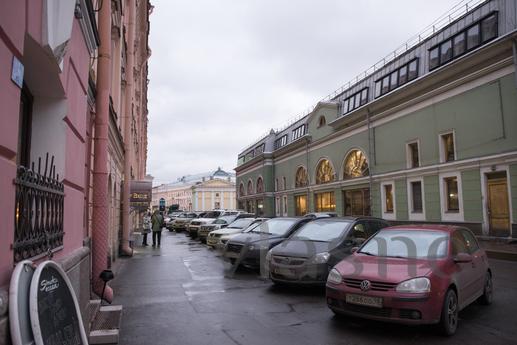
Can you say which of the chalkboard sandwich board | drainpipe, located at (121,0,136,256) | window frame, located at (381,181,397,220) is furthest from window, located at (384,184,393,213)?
the chalkboard sandwich board

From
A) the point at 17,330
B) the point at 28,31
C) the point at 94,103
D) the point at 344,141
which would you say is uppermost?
the point at 344,141

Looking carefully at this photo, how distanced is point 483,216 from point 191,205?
3827 inches

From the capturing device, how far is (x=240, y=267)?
1224cm

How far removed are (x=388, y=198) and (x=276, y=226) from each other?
15280mm

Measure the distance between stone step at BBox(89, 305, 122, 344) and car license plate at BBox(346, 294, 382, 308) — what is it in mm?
3191

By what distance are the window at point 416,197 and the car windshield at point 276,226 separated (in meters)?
12.8

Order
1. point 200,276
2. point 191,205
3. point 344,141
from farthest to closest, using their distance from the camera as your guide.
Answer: point 191,205 → point 344,141 → point 200,276

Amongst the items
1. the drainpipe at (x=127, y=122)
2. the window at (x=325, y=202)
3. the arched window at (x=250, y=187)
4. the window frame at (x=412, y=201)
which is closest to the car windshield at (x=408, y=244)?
the drainpipe at (x=127, y=122)

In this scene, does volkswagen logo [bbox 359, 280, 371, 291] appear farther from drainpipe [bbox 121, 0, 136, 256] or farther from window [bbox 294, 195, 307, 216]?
window [bbox 294, 195, 307, 216]

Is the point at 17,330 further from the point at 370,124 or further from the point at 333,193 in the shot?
the point at 333,193

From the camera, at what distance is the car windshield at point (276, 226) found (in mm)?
12102

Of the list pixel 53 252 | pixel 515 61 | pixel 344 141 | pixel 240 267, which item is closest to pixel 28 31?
pixel 53 252

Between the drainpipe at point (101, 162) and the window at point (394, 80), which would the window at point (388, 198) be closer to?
the window at point (394, 80)

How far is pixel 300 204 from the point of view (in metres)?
40.4
